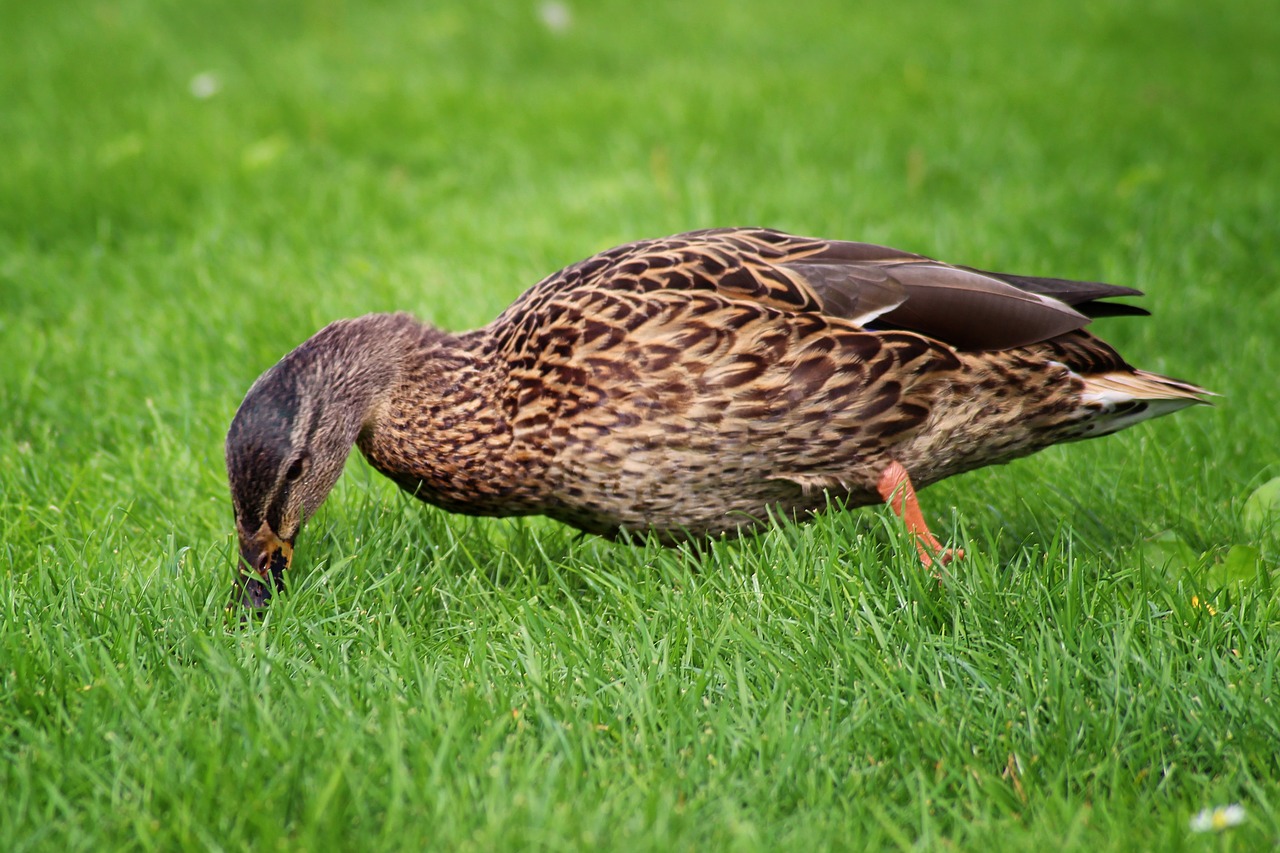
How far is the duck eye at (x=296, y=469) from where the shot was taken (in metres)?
3.38

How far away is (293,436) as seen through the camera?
3.39m

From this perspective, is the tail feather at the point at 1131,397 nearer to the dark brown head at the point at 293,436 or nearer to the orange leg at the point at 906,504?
the orange leg at the point at 906,504

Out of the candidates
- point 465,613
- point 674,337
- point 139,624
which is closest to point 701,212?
point 674,337

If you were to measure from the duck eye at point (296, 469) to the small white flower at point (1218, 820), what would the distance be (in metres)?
2.26

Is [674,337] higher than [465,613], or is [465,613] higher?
[674,337]

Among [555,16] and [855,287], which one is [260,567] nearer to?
[855,287]

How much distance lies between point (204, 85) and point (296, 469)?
5590mm

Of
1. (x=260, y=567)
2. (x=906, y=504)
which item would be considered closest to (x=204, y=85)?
(x=260, y=567)

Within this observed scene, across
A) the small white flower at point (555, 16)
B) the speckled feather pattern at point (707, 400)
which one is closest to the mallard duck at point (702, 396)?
the speckled feather pattern at point (707, 400)

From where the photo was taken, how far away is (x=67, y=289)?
18.6ft

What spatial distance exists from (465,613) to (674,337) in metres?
0.91

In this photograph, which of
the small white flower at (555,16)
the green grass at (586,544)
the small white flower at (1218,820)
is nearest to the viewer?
the small white flower at (1218,820)

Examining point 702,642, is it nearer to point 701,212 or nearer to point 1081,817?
point 1081,817

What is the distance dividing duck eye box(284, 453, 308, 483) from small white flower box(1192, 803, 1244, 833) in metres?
2.26
